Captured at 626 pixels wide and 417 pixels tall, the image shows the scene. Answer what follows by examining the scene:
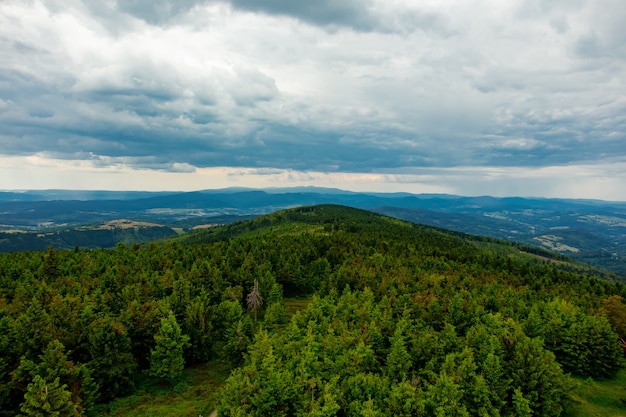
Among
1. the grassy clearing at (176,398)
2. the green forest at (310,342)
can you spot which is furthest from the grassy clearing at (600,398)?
the grassy clearing at (176,398)

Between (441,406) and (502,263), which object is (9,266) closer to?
(441,406)

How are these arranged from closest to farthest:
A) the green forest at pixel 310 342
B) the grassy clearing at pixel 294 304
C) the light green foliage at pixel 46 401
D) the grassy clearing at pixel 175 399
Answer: the light green foliage at pixel 46 401
the green forest at pixel 310 342
the grassy clearing at pixel 175 399
the grassy clearing at pixel 294 304

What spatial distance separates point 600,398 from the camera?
→ 224 feet

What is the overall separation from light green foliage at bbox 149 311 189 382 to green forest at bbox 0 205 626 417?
1.13 feet

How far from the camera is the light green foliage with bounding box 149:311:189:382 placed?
6962cm

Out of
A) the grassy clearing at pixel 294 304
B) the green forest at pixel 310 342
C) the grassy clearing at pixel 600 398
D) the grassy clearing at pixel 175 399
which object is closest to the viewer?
the green forest at pixel 310 342

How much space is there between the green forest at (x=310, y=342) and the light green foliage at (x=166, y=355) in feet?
1.13

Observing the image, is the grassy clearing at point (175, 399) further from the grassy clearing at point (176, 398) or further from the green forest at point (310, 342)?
the green forest at point (310, 342)

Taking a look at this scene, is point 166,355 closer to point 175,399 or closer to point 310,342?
point 175,399

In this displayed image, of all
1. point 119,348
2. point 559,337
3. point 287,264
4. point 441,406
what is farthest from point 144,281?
point 559,337

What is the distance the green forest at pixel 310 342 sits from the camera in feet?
165

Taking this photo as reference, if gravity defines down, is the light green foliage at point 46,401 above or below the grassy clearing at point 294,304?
above

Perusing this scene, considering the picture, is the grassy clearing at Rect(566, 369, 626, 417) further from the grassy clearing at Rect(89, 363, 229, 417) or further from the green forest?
the grassy clearing at Rect(89, 363, 229, 417)

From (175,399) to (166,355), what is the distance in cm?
824
